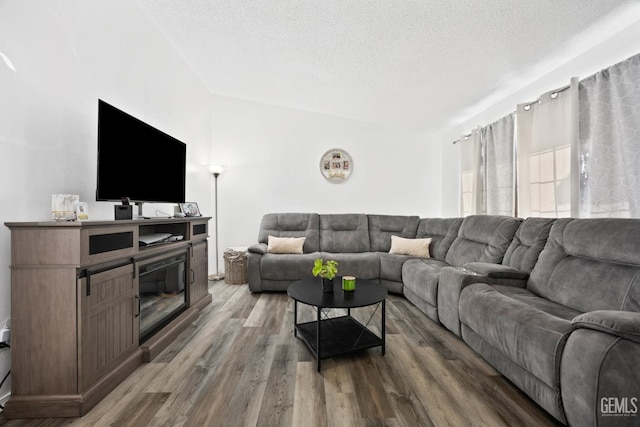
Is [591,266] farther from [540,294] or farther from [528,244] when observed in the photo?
[528,244]

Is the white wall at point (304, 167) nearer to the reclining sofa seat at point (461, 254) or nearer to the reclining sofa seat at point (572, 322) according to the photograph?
the reclining sofa seat at point (461, 254)

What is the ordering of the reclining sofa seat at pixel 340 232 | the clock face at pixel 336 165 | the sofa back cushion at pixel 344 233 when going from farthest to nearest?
the clock face at pixel 336 165, the sofa back cushion at pixel 344 233, the reclining sofa seat at pixel 340 232

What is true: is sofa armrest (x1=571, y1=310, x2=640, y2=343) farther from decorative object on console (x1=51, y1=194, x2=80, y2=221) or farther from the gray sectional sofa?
decorative object on console (x1=51, y1=194, x2=80, y2=221)

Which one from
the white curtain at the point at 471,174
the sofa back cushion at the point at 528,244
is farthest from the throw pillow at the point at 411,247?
the sofa back cushion at the point at 528,244

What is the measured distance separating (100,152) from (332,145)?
3.36 m

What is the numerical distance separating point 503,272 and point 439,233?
147 centimetres

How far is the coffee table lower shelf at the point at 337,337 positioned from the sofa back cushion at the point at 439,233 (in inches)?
65.9

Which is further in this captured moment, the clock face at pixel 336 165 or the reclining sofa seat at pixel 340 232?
the clock face at pixel 336 165

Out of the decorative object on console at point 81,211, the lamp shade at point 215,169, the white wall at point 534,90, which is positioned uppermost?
the white wall at point 534,90

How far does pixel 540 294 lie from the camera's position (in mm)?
2014

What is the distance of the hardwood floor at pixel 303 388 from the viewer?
1354 millimetres

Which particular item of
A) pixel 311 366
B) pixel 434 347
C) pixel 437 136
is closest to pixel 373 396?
pixel 311 366

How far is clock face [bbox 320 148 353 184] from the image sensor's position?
4.55 meters

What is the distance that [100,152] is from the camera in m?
1.71
